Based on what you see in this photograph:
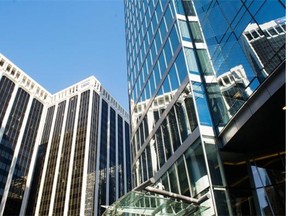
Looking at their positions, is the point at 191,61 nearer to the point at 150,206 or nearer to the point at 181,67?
the point at 181,67

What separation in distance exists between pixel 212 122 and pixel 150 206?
6259 millimetres

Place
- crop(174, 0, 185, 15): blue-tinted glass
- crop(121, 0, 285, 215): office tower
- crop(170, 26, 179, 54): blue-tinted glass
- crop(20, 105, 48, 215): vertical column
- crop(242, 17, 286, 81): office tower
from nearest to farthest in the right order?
1. crop(242, 17, 286, 81): office tower
2. crop(121, 0, 285, 215): office tower
3. crop(170, 26, 179, 54): blue-tinted glass
4. crop(174, 0, 185, 15): blue-tinted glass
5. crop(20, 105, 48, 215): vertical column

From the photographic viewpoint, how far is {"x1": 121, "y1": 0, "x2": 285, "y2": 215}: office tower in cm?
1227

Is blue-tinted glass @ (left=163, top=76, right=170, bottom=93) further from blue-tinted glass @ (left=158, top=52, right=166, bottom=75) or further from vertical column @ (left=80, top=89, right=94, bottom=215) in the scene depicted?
vertical column @ (left=80, top=89, right=94, bottom=215)

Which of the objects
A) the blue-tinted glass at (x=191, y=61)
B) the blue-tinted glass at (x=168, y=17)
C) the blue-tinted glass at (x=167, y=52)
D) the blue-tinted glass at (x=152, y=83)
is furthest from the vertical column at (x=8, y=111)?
the blue-tinted glass at (x=191, y=61)

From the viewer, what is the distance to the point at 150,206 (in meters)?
15.9

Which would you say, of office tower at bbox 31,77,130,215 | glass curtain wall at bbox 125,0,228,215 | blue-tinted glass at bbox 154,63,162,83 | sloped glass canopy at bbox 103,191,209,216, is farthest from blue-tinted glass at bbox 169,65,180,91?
office tower at bbox 31,77,130,215

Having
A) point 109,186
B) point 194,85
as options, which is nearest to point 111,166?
point 109,186

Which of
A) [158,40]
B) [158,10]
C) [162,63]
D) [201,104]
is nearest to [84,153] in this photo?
[158,40]

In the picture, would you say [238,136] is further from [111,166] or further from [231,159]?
[111,166]

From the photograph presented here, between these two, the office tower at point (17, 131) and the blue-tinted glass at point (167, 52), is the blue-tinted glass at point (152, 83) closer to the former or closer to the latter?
the blue-tinted glass at point (167, 52)

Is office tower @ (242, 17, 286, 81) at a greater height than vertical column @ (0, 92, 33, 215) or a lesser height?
lesser

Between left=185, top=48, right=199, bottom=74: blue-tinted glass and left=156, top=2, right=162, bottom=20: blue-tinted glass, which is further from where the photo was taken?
left=156, top=2, right=162, bottom=20: blue-tinted glass

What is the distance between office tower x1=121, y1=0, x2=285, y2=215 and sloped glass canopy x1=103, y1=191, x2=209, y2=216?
0.07 m
